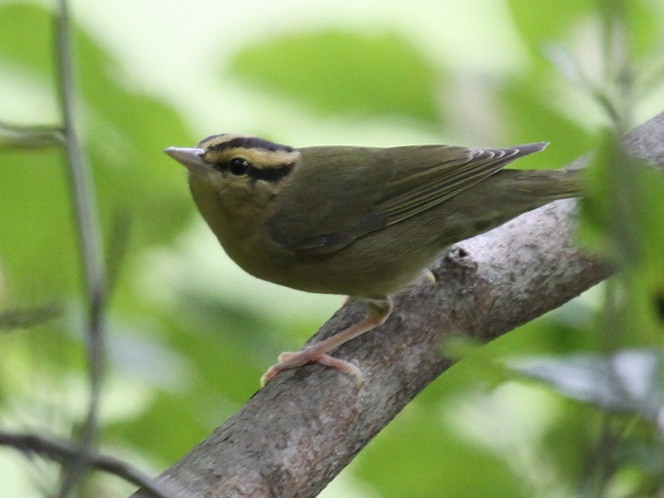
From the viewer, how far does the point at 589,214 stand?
106cm

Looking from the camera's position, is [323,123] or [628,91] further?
[323,123]

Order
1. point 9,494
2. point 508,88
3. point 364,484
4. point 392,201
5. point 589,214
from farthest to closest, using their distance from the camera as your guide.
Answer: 1. point 9,494
2. point 392,201
3. point 508,88
4. point 364,484
5. point 589,214

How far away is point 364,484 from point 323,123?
144 cm

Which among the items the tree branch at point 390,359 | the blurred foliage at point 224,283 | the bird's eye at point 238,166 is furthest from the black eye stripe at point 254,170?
the tree branch at point 390,359

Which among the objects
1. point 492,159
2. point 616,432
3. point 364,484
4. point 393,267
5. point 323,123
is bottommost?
point 616,432

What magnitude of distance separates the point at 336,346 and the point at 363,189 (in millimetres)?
913

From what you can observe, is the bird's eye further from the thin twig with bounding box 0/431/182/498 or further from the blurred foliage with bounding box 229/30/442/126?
the thin twig with bounding box 0/431/182/498

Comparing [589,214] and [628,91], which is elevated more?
[628,91]

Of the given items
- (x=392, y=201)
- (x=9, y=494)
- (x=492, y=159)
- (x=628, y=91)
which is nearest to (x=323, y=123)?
(x=392, y=201)

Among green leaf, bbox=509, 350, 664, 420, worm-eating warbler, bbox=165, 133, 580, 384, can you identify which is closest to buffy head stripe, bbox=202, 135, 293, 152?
worm-eating warbler, bbox=165, 133, 580, 384

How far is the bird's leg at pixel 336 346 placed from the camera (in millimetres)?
2881

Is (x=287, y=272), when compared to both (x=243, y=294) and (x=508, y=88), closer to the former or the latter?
(x=243, y=294)

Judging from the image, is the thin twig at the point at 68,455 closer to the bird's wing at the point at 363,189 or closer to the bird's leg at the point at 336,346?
the bird's leg at the point at 336,346

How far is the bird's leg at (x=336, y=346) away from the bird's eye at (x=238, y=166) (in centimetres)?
71
